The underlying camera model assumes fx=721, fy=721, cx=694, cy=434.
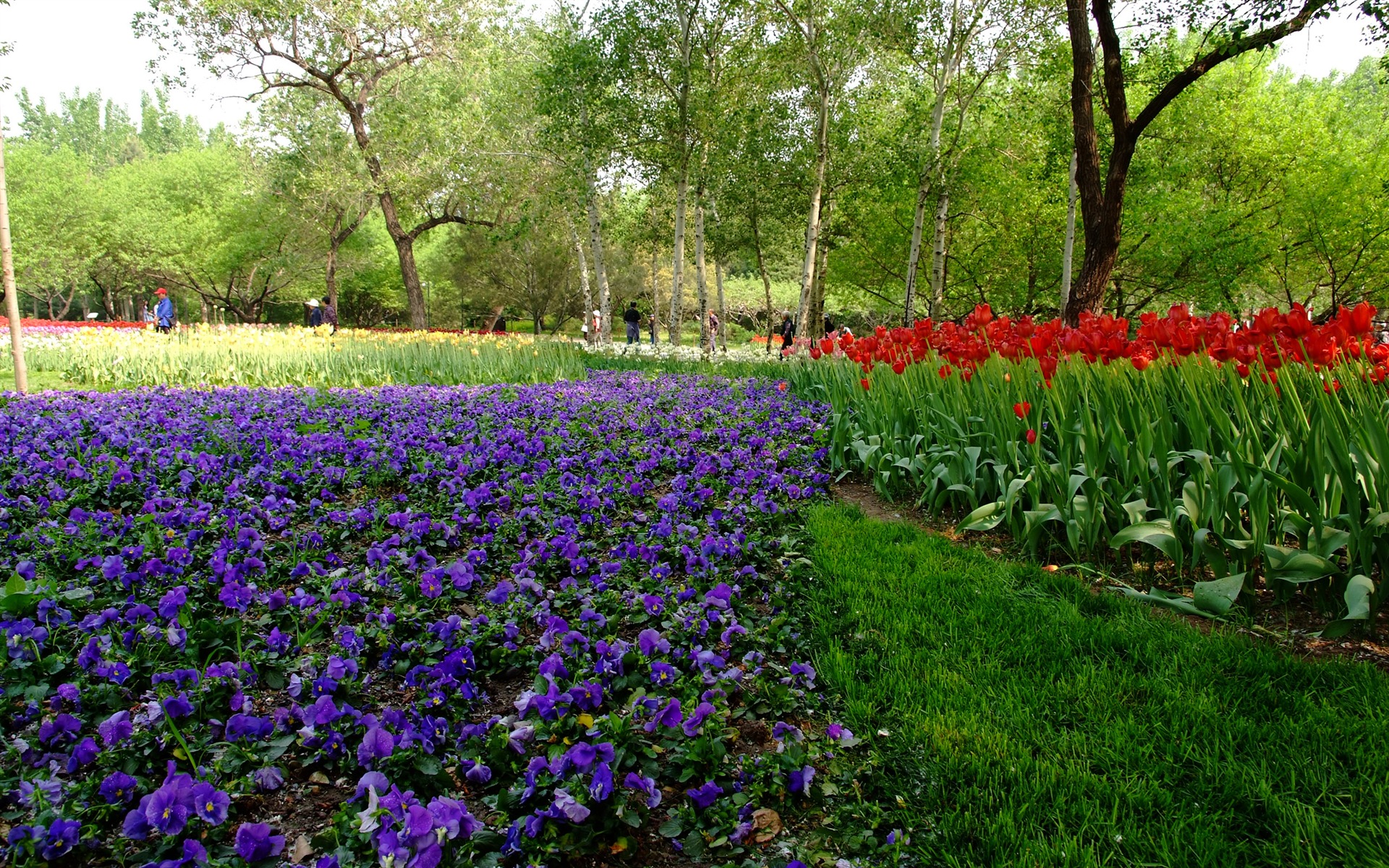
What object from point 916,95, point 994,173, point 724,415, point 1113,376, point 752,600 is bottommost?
point 752,600

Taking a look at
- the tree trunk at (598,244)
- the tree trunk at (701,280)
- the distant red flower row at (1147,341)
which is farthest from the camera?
the tree trunk at (598,244)

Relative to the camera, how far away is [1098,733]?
209 cm

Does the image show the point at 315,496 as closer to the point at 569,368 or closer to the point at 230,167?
the point at 569,368

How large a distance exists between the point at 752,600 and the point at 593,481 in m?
1.63

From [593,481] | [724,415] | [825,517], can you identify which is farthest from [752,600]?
[724,415]

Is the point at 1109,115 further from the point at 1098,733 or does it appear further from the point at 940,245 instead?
the point at 1098,733

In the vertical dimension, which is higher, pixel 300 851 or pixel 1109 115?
pixel 1109 115

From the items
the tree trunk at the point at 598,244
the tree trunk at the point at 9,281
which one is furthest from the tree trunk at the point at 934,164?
the tree trunk at the point at 9,281

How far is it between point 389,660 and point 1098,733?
7.18 feet

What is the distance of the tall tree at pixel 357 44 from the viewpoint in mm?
18609

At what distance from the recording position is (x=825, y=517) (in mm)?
4207

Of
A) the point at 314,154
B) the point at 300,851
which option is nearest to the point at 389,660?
the point at 300,851

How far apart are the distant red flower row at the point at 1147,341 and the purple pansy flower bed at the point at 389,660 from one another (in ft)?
5.71

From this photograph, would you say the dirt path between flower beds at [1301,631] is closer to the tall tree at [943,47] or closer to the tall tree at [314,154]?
the tall tree at [943,47]
